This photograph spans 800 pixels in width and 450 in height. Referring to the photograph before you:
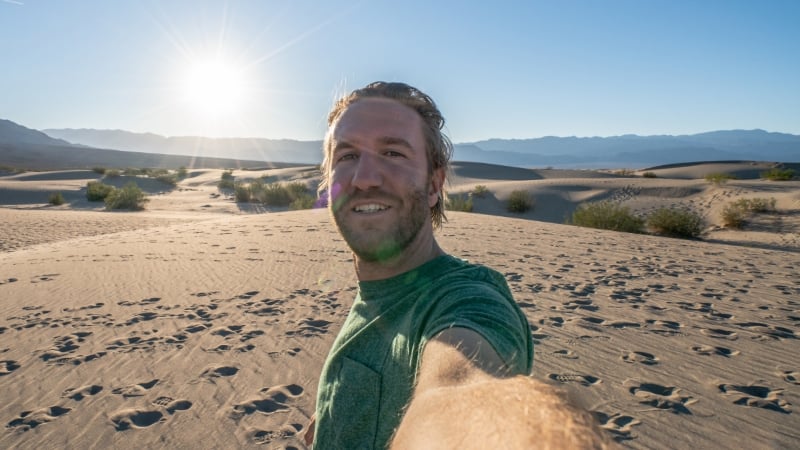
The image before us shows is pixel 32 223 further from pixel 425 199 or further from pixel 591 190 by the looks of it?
pixel 591 190

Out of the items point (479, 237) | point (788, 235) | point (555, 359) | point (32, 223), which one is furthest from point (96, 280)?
point (788, 235)

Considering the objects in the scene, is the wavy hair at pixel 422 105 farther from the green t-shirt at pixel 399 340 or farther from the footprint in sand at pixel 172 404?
the footprint in sand at pixel 172 404

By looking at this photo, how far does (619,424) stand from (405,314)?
2296mm

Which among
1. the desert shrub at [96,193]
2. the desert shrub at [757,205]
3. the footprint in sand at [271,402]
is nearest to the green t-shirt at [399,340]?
the footprint in sand at [271,402]

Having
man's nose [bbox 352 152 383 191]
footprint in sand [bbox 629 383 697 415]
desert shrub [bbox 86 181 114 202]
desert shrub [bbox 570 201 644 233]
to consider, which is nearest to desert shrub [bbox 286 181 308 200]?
desert shrub [bbox 86 181 114 202]

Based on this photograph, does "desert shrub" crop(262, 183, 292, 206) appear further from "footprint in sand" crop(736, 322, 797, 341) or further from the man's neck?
the man's neck

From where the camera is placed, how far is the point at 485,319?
3.84 ft

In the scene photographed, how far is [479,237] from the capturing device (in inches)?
423

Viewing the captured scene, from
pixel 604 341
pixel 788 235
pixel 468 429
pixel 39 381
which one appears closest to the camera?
pixel 468 429

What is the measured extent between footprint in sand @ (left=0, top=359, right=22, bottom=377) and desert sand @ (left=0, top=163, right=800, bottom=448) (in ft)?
0.06

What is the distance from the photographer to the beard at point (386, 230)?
1.74m

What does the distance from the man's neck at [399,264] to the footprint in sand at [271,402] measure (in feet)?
6.43

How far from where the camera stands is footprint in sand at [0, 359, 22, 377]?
12.7 ft

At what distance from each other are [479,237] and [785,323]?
6184 mm
